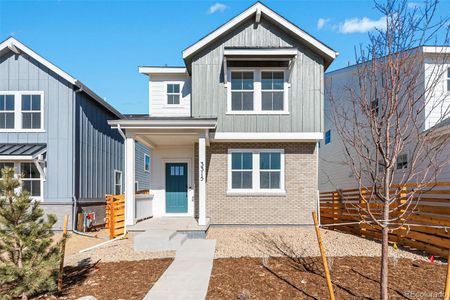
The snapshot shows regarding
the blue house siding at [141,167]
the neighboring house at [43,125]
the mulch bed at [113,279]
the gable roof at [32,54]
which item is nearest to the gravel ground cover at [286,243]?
the mulch bed at [113,279]

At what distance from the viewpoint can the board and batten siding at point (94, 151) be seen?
1545cm

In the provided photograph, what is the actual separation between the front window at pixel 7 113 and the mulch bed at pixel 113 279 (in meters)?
8.73

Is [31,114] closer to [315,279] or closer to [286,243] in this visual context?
[286,243]

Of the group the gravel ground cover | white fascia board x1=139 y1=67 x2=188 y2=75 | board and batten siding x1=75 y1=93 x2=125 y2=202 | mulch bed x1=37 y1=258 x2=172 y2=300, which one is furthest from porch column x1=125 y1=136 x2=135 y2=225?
white fascia board x1=139 y1=67 x2=188 y2=75

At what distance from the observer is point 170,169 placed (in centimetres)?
1555

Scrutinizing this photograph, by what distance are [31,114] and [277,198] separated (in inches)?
393

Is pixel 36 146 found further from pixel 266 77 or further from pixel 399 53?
pixel 399 53

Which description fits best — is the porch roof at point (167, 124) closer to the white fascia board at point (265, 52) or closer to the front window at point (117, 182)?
the white fascia board at point (265, 52)

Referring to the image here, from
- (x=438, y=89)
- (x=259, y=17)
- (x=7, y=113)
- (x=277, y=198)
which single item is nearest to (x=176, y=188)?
(x=277, y=198)

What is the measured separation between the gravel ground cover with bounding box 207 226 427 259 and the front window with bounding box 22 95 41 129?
799cm

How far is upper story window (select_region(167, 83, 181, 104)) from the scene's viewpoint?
15.7 meters

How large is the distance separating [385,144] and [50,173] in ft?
42.5

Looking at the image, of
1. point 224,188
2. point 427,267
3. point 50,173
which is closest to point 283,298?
point 427,267

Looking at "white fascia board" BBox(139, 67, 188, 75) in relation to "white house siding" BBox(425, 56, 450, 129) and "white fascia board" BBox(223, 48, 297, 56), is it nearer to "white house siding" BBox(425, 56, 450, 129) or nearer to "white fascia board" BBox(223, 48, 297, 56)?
"white fascia board" BBox(223, 48, 297, 56)
